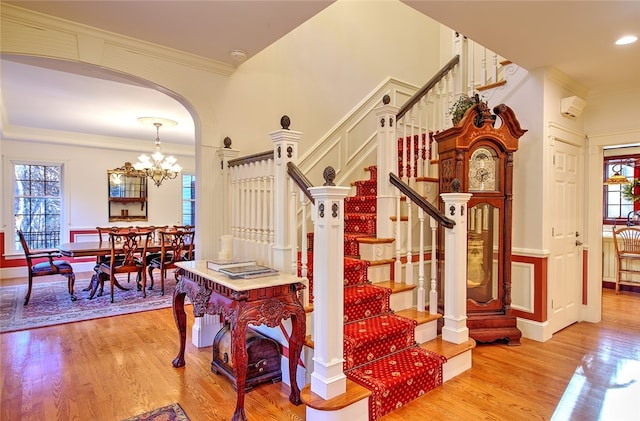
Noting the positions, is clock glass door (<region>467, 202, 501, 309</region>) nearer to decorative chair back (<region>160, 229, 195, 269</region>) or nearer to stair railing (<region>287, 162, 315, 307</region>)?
stair railing (<region>287, 162, 315, 307</region>)

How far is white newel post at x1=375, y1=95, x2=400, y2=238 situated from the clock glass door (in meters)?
0.76

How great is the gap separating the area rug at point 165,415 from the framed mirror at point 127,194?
6504 millimetres

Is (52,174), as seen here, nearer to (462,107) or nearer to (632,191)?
(462,107)

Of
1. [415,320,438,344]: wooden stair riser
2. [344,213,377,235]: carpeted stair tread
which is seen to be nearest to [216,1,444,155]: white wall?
[344,213,377,235]: carpeted stair tread

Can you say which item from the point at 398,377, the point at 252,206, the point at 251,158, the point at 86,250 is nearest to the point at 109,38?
the point at 251,158

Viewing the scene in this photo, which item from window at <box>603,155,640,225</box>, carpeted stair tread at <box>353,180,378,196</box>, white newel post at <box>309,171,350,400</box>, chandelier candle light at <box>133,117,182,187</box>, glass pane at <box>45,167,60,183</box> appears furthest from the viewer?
glass pane at <box>45,167,60,183</box>

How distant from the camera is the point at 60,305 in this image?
481 cm

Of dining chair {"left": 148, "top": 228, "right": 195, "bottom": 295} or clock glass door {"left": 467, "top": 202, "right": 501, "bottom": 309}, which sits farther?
dining chair {"left": 148, "top": 228, "right": 195, "bottom": 295}

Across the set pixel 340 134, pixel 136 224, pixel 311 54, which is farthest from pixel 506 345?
pixel 136 224

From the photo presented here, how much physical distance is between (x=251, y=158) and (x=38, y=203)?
22.0 feet

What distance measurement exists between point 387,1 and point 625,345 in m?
4.92

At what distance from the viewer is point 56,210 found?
7.34 metres

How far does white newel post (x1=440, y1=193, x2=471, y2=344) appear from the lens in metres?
2.87

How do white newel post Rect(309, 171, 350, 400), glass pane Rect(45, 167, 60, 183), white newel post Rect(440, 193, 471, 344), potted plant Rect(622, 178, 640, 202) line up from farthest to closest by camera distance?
glass pane Rect(45, 167, 60, 183)
potted plant Rect(622, 178, 640, 202)
white newel post Rect(440, 193, 471, 344)
white newel post Rect(309, 171, 350, 400)
